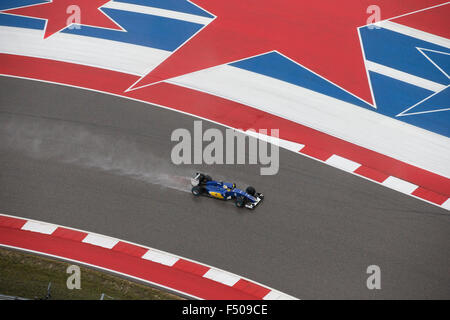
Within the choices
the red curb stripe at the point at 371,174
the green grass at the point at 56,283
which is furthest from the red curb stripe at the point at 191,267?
the red curb stripe at the point at 371,174

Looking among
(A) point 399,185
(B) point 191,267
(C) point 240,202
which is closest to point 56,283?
(B) point 191,267

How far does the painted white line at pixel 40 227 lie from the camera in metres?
14.6

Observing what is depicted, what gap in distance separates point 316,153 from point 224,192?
9.82ft

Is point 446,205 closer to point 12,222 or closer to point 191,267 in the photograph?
point 191,267

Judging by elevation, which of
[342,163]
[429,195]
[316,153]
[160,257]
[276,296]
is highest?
[316,153]

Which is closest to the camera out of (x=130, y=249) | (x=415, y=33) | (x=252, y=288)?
(x=252, y=288)

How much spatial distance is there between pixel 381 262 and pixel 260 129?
17.6ft

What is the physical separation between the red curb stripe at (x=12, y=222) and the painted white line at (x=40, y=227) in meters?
0.12

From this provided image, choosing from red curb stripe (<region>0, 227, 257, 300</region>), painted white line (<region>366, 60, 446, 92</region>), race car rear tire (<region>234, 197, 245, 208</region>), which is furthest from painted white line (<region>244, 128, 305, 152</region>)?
red curb stripe (<region>0, 227, 257, 300</region>)

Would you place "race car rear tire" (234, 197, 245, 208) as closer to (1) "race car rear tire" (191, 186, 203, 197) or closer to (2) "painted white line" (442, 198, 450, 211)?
(1) "race car rear tire" (191, 186, 203, 197)

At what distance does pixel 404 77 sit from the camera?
707 inches

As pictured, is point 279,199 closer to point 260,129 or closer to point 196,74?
point 260,129

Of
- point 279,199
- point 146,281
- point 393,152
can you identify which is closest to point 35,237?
point 146,281

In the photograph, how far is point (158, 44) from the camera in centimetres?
1956
